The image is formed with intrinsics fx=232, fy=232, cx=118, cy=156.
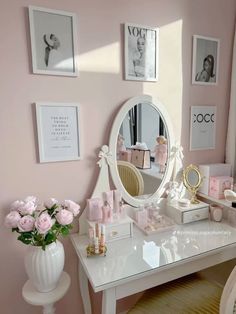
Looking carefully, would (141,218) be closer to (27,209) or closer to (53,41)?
(27,209)

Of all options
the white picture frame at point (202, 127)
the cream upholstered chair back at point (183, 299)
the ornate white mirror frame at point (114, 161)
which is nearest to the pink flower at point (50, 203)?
the ornate white mirror frame at point (114, 161)

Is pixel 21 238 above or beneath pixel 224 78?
beneath

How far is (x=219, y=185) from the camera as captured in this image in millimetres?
1615

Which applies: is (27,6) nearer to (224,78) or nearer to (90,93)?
(90,93)

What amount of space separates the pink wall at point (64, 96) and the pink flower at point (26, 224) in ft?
0.77

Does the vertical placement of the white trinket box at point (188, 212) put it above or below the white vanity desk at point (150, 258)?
above

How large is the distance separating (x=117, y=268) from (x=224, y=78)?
1554 mm

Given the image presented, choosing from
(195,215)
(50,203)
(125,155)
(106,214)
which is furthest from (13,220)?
(195,215)

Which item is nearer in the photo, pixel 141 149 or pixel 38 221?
pixel 38 221

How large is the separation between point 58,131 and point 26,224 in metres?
0.51

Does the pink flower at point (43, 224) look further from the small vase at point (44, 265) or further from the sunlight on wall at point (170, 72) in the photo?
the sunlight on wall at point (170, 72)

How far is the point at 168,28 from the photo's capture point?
1499mm

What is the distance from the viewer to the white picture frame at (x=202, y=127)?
5.56ft

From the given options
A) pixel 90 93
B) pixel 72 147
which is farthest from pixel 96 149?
pixel 90 93
